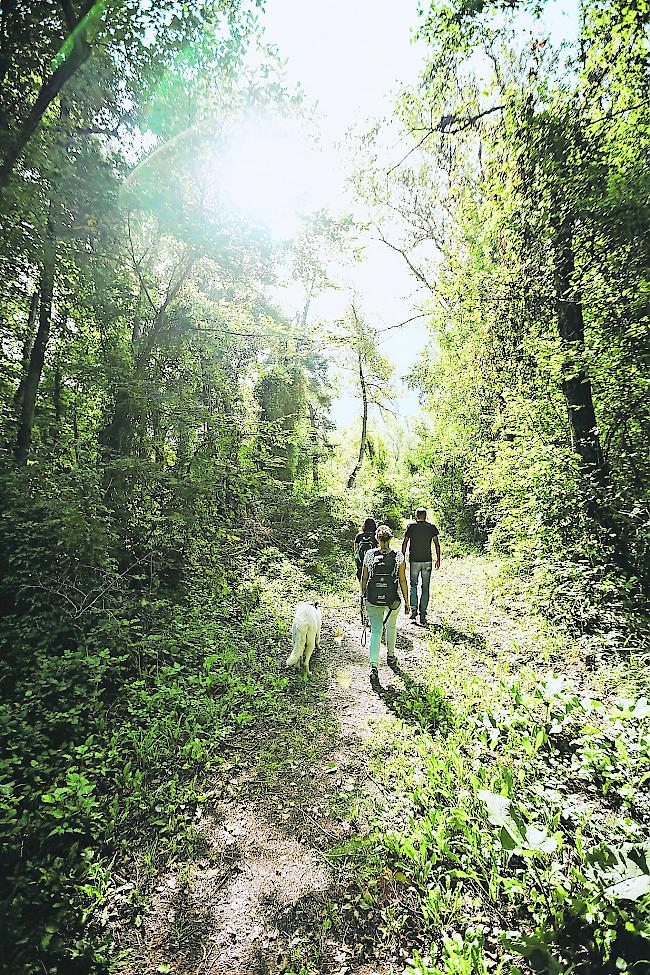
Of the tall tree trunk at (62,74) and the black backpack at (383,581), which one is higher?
the tall tree trunk at (62,74)

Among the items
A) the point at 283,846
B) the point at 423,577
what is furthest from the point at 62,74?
the point at 423,577

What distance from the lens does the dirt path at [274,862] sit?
9.52 ft

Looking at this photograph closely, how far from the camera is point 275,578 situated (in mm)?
10859

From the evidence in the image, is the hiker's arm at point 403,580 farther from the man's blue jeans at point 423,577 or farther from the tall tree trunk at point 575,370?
Result: the tall tree trunk at point 575,370

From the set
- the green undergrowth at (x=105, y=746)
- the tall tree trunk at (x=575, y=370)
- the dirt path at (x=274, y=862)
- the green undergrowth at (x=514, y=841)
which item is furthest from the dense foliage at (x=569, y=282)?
the green undergrowth at (x=105, y=746)

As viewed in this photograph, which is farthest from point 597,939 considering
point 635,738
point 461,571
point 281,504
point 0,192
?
point 281,504

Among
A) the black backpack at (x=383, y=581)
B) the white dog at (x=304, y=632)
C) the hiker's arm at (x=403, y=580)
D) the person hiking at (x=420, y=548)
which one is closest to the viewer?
the black backpack at (x=383, y=581)

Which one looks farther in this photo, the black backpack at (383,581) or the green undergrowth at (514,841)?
the black backpack at (383,581)

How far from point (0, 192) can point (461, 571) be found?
1133 centimetres

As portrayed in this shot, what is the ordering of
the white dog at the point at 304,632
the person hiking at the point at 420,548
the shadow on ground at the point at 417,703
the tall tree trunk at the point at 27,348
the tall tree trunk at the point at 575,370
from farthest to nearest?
the person hiking at the point at 420,548
the tall tree trunk at the point at 27,348
the white dog at the point at 304,632
the tall tree trunk at the point at 575,370
the shadow on ground at the point at 417,703

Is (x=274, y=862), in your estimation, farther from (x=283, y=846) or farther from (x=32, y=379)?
(x=32, y=379)

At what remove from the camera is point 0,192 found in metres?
4.80

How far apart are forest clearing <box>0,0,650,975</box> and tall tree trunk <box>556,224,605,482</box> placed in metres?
0.04

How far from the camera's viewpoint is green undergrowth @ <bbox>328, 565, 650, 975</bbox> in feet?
8.20
